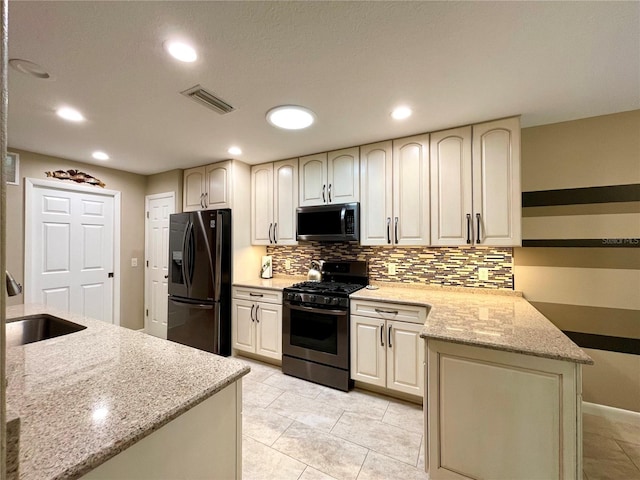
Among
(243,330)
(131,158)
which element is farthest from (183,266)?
(131,158)

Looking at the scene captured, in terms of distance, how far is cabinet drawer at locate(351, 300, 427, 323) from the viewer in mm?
2213

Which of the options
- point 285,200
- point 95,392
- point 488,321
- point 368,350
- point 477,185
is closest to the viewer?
point 95,392

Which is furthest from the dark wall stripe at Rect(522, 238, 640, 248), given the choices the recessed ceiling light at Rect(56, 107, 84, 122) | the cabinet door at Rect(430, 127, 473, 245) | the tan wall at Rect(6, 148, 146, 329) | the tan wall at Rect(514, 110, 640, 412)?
the tan wall at Rect(6, 148, 146, 329)

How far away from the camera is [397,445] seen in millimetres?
1852

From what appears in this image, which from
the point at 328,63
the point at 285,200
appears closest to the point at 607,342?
the point at 328,63

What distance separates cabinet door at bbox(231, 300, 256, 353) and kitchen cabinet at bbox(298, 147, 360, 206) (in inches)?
52.7

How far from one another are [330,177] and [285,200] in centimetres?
62

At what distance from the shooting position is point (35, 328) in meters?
1.76

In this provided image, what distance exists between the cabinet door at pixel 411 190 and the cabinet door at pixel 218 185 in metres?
1.93

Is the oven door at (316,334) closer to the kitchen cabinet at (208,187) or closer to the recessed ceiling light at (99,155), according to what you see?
the kitchen cabinet at (208,187)

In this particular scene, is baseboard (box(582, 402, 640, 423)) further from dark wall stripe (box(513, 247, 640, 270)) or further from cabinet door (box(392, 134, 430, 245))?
cabinet door (box(392, 134, 430, 245))

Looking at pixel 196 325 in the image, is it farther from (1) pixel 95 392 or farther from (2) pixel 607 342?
(2) pixel 607 342

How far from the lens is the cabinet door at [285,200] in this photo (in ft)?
10.5

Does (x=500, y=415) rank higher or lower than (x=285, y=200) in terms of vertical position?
lower
